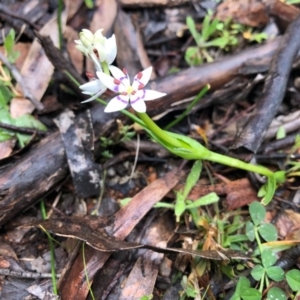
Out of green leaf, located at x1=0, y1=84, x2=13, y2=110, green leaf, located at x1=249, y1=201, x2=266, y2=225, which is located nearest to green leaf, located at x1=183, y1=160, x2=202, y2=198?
green leaf, located at x1=249, y1=201, x2=266, y2=225

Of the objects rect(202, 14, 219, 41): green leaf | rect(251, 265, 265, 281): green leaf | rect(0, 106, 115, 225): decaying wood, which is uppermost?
rect(0, 106, 115, 225): decaying wood

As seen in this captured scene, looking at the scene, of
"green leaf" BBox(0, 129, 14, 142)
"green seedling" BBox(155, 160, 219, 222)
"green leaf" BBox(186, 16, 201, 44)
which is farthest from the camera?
"green leaf" BBox(186, 16, 201, 44)

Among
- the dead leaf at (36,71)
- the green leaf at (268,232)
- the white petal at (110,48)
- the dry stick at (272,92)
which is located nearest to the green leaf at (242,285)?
the green leaf at (268,232)

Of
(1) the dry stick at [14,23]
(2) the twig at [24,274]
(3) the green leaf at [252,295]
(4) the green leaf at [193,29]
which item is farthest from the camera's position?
(4) the green leaf at [193,29]

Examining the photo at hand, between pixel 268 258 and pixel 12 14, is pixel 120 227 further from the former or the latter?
pixel 12 14

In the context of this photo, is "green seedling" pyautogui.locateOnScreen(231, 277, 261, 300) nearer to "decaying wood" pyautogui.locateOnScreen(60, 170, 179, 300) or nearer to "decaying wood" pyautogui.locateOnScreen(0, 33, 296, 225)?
"decaying wood" pyautogui.locateOnScreen(60, 170, 179, 300)

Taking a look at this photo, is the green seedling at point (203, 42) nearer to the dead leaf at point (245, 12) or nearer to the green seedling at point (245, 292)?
the dead leaf at point (245, 12)

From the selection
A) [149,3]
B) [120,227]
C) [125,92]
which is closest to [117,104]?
[125,92]

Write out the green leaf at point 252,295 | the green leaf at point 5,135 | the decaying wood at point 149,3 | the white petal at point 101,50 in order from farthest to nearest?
1. the decaying wood at point 149,3
2. the green leaf at point 5,135
3. the green leaf at point 252,295
4. the white petal at point 101,50
